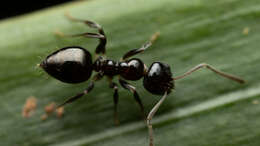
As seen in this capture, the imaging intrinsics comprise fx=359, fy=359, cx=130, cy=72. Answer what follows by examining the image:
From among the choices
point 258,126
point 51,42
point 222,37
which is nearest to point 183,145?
point 258,126

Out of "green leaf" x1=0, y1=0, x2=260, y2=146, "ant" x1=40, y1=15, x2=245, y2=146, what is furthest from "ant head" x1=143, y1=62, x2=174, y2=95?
"green leaf" x1=0, y1=0, x2=260, y2=146


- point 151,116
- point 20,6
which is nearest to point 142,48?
point 151,116

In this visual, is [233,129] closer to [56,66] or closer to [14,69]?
[56,66]

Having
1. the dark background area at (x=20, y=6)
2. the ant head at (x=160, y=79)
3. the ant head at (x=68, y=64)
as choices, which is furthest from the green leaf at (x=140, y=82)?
the dark background area at (x=20, y=6)

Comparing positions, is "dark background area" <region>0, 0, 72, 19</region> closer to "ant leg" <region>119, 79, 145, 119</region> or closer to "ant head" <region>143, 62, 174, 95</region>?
"ant leg" <region>119, 79, 145, 119</region>

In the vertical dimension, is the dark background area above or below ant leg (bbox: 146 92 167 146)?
above
